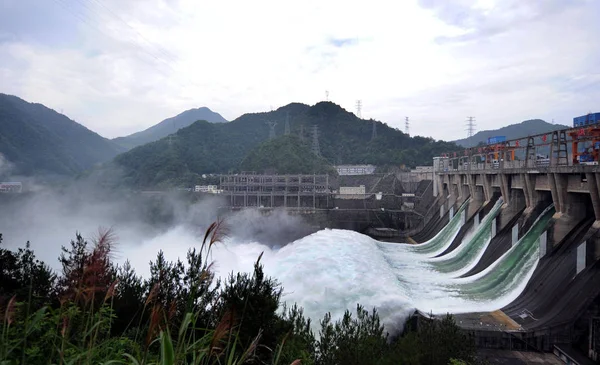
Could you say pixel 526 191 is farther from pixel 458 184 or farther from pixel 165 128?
pixel 165 128

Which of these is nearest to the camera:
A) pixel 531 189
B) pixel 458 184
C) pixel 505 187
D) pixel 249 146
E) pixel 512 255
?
pixel 512 255

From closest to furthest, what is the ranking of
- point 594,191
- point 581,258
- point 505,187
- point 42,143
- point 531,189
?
point 581,258
point 594,191
point 531,189
point 505,187
point 42,143

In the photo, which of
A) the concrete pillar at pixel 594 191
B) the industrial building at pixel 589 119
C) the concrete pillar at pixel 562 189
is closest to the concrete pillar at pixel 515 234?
the concrete pillar at pixel 562 189

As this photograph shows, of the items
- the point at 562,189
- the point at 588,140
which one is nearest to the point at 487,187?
the point at 588,140

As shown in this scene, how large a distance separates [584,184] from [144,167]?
67152 mm

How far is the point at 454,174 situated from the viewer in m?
31.5

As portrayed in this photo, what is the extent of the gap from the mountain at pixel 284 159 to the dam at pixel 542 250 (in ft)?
114

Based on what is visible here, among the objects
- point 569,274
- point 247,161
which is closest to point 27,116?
point 247,161

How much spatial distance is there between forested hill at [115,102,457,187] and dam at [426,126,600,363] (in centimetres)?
5000

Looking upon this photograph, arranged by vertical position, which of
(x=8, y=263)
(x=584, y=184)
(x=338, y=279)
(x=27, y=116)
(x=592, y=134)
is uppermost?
(x=27, y=116)

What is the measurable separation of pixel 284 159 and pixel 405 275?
133 ft

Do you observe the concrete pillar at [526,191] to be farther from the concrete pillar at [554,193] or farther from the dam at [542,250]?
the concrete pillar at [554,193]

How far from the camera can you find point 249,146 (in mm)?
93875

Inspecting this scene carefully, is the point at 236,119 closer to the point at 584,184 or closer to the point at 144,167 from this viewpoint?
the point at 144,167
